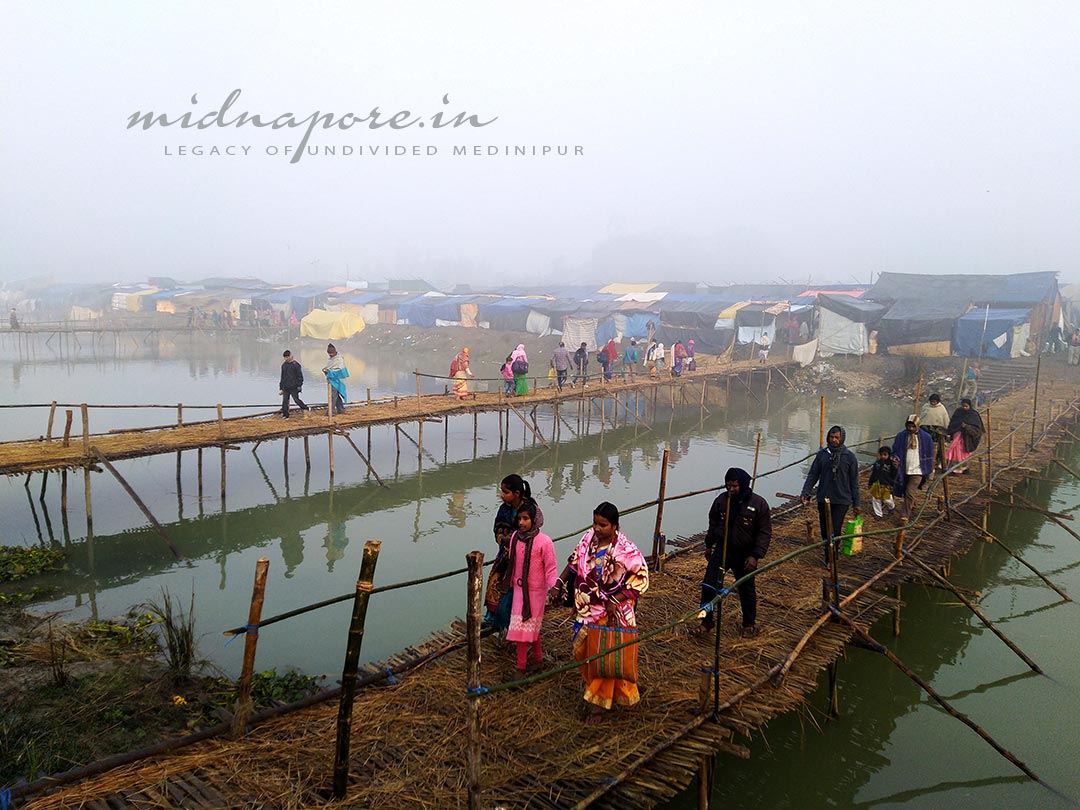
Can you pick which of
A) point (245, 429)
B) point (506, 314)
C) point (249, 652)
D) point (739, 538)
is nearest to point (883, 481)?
point (739, 538)

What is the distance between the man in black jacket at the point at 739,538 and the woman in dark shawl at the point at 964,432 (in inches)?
294

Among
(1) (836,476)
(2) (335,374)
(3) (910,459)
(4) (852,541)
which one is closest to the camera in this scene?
(1) (836,476)

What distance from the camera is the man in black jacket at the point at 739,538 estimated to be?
18.9 feet

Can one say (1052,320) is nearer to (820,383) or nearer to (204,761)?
(820,383)

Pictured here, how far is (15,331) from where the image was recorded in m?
36.7

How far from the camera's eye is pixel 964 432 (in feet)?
39.0

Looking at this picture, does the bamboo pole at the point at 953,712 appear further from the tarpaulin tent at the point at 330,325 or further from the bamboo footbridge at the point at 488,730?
the tarpaulin tent at the point at 330,325

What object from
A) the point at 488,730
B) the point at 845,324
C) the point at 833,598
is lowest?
the point at 488,730

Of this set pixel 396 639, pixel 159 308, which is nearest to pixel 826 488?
pixel 396 639

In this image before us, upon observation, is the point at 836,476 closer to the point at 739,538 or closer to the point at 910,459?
the point at 910,459

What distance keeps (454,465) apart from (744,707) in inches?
523

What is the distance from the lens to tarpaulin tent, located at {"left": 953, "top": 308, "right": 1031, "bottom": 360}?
27234 mm

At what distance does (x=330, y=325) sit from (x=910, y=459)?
138 ft

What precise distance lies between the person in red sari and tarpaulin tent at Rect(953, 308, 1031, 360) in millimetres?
27965
